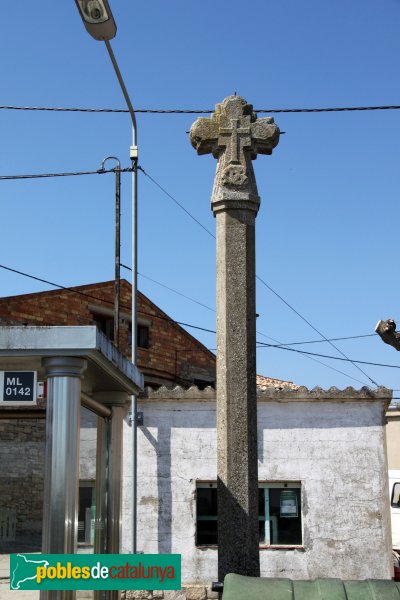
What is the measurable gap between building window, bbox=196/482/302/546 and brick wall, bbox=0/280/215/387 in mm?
13906

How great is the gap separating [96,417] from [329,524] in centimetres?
721

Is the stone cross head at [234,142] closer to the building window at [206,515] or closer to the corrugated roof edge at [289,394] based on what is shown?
the corrugated roof edge at [289,394]

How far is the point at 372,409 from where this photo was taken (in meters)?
15.1

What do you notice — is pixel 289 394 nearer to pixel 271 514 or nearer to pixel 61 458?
pixel 271 514

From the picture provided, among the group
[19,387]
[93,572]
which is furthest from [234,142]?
[93,572]

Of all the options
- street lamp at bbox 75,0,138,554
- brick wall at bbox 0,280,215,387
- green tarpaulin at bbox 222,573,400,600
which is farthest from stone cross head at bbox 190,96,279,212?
brick wall at bbox 0,280,215,387

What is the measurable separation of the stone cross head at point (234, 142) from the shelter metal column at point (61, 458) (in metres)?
2.47

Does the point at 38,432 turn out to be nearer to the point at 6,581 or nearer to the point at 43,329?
the point at 6,581

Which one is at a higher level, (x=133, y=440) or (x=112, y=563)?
(x=133, y=440)

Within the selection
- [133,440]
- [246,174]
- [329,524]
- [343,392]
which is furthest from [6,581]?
[246,174]

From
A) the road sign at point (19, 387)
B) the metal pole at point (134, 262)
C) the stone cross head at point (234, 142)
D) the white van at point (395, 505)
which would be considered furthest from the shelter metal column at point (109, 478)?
the white van at point (395, 505)

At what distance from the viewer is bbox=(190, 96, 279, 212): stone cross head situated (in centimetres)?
828

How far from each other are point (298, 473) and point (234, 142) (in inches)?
325

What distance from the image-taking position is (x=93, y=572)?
6863 mm
